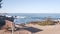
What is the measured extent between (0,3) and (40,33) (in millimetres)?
7605

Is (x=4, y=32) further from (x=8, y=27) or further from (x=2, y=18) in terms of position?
(x=2, y=18)

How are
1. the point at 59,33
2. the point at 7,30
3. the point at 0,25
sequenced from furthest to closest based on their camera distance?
1. the point at 0,25
2. the point at 59,33
3. the point at 7,30

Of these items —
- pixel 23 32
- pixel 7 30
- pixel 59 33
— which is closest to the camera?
pixel 23 32

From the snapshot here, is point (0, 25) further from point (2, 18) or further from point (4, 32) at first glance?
point (4, 32)

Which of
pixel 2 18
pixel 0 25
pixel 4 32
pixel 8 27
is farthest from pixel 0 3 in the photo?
pixel 4 32

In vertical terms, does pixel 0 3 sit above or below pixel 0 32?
above

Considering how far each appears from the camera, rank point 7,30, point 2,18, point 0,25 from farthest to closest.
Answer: point 2,18 → point 0,25 → point 7,30

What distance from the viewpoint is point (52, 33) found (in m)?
19.6

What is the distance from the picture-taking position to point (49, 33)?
19.5m

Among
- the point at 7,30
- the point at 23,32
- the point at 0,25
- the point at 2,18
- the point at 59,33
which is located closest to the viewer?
the point at 23,32

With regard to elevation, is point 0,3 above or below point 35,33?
above

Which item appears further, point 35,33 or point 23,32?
point 35,33

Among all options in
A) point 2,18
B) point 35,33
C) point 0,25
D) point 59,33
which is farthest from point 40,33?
point 2,18

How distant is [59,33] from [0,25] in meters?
6.44
